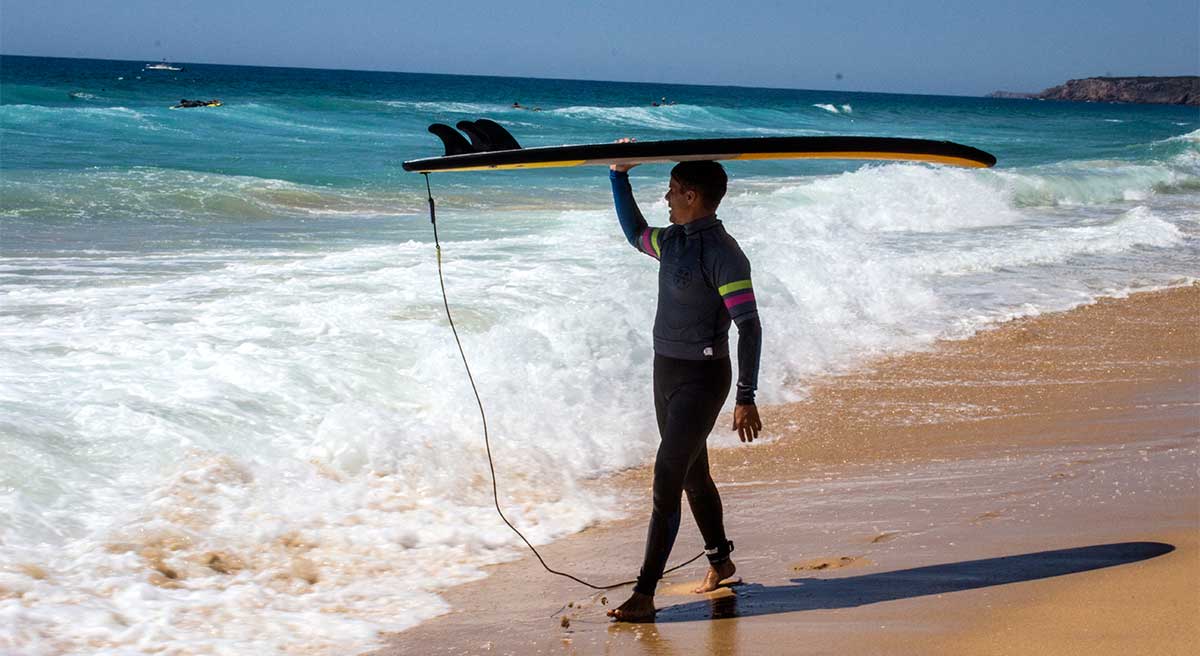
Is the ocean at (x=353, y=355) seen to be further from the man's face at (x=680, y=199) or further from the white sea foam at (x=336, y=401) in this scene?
the man's face at (x=680, y=199)

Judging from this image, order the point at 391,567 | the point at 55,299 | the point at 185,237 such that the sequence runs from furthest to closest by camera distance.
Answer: the point at 185,237, the point at 55,299, the point at 391,567

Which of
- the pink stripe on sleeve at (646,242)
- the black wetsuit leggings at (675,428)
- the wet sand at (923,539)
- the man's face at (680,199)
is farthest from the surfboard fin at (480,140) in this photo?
the wet sand at (923,539)

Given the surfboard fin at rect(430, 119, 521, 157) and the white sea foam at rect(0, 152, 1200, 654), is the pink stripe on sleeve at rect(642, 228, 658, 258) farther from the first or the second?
the white sea foam at rect(0, 152, 1200, 654)

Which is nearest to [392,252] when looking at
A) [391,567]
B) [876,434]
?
[876,434]

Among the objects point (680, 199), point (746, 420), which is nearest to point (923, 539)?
point (746, 420)

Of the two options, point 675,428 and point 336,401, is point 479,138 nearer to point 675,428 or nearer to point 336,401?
point 675,428

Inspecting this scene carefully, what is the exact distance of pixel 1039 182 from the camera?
73.1ft

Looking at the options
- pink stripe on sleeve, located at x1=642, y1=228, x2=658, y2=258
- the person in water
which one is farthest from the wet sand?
pink stripe on sleeve, located at x1=642, y1=228, x2=658, y2=258

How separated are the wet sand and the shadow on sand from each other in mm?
11

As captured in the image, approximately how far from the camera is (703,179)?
3.63m

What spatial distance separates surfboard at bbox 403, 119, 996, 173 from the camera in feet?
11.6

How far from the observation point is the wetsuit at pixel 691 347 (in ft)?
11.6

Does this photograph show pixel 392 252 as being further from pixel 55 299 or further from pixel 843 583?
pixel 843 583

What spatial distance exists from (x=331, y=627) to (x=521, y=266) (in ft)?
22.7
